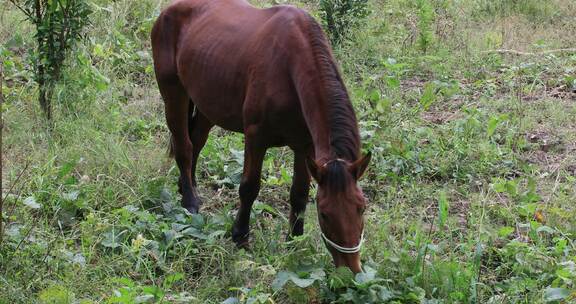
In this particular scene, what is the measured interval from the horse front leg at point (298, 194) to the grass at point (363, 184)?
0.39 ft

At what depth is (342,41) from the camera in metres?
8.40

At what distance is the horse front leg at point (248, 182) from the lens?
4.66 meters

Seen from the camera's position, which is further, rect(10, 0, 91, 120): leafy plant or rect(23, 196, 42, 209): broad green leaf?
rect(10, 0, 91, 120): leafy plant

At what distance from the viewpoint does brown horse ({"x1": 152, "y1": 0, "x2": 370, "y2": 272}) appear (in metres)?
3.85

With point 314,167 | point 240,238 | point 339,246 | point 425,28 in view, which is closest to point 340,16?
point 425,28

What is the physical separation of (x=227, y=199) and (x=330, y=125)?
193cm

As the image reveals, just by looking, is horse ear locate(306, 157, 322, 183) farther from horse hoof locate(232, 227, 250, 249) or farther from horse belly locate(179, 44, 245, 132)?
horse hoof locate(232, 227, 250, 249)

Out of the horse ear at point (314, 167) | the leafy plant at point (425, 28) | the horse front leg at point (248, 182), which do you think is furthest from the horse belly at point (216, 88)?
the leafy plant at point (425, 28)

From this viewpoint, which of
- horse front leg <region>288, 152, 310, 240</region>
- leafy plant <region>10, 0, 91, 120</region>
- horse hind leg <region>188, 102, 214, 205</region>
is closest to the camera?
horse front leg <region>288, 152, 310, 240</region>

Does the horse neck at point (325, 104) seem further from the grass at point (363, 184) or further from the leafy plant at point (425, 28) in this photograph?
the leafy plant at point (425, 28)

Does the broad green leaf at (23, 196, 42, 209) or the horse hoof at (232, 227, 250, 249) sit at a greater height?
the broad green leaf at (23, 196, 42, 209)

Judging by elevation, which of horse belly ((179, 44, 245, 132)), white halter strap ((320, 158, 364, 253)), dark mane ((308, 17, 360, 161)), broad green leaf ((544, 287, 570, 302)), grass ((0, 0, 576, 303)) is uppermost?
dark mane ((308, 17, 360, 161))

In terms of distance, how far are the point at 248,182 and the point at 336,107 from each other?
989mm

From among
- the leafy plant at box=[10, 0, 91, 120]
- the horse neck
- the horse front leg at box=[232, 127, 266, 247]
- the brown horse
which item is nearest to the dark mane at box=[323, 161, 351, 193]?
the brown horse
